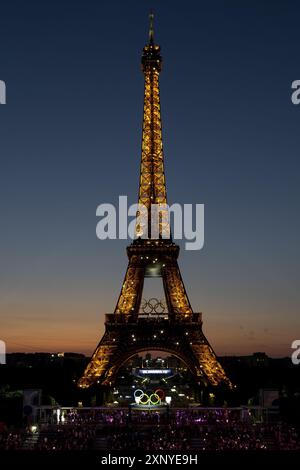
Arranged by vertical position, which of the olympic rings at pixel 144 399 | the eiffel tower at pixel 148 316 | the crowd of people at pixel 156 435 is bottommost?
the crowd of people at pixel 156 435

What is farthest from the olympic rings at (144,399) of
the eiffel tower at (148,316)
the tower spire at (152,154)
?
the tower spire at (152,154)

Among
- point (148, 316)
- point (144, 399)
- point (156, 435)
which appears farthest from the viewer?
point (148, 316)

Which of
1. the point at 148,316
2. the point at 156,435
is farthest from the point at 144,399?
the point at 156,435

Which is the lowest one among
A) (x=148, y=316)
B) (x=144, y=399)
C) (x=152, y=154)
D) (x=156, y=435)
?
(x=156, y=435)

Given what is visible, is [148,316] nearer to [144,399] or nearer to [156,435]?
[144,399]

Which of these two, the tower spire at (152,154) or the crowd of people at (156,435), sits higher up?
the tower spire at (152,154)

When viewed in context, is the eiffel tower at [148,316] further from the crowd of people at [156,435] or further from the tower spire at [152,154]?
the crowd of people at [156,435]

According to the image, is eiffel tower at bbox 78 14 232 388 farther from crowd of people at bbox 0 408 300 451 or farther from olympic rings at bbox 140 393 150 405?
crowd of people at bbox 0 408 300 451

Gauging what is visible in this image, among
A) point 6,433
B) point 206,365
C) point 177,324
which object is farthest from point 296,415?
point 6,433
